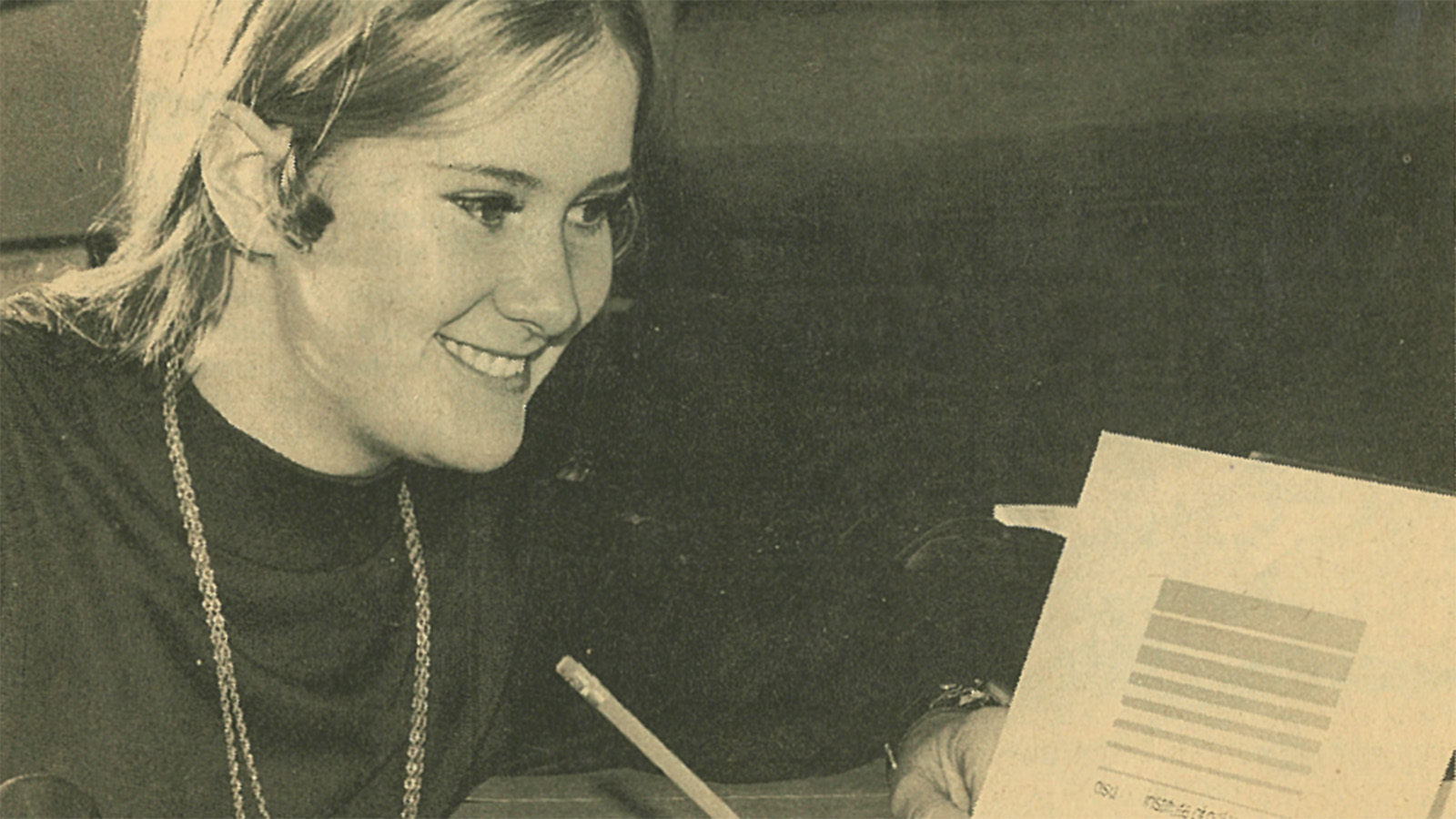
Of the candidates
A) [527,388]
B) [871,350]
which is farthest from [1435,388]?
[527,388]

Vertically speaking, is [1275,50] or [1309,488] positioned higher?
[1275,50]

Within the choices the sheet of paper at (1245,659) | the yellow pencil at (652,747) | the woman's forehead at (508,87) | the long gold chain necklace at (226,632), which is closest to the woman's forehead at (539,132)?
the woman's forehead at (508,87)

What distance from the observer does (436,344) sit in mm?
751

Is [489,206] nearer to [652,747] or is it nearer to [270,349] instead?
[270,349]

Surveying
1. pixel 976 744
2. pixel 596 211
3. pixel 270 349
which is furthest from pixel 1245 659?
pixel 270 349

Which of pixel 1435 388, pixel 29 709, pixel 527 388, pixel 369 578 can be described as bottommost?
pixel 29 709

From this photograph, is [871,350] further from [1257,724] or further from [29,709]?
[29,709]

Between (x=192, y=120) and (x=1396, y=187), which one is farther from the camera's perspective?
(x=1396, y=187)

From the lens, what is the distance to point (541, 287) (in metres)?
0.76

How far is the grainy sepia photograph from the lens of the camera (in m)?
0.74

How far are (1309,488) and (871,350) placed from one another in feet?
0.88

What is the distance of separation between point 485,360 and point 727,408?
15 cm

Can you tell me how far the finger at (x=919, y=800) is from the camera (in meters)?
0.83

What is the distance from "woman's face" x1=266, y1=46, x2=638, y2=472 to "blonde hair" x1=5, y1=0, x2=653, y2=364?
15mm
